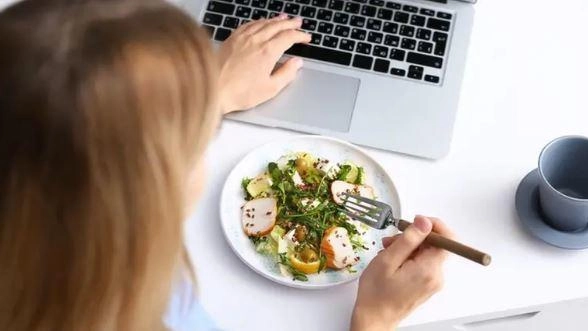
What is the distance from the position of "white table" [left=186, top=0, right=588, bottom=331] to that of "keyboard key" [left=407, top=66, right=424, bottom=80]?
0.05m

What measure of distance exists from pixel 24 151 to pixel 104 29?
0.29 feet

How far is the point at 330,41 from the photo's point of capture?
0.97m

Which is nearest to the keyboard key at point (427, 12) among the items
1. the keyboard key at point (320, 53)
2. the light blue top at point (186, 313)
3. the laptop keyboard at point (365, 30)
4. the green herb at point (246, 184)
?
the laptop keyboard at point (365, 30)

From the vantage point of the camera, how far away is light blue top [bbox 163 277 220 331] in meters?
0.75

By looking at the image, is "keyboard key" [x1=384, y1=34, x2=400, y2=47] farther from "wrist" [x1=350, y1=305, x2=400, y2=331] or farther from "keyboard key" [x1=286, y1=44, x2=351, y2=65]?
"wrist" [x1=350, y1=305, x2=400, y2=331]

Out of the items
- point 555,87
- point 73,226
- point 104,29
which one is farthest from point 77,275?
point 555,87

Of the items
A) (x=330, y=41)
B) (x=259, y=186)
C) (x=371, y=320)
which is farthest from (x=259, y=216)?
(x=330, y=41)

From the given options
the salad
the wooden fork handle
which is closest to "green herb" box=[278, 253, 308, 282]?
the salad

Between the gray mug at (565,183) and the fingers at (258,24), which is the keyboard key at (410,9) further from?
the gray mug at (565,183)

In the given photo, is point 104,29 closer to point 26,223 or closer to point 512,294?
point 26,223

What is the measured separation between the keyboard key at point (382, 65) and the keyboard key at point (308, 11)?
109mm

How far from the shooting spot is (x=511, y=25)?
0.99 meters

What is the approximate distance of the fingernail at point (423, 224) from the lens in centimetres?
75

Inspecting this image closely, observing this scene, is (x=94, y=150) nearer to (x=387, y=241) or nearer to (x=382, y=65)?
(x=387, y=241)
